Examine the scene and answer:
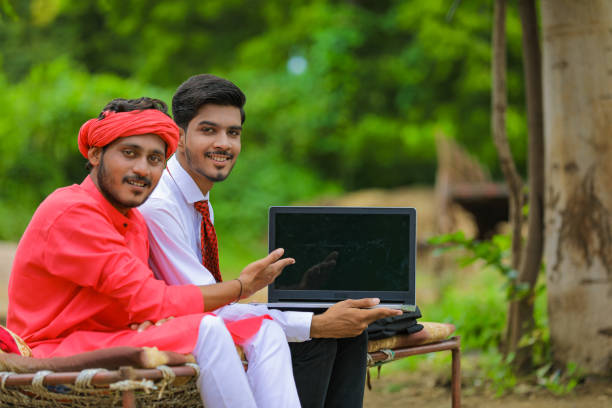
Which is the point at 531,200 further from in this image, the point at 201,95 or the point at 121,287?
the point at 121,287

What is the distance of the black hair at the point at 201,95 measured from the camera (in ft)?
9.96

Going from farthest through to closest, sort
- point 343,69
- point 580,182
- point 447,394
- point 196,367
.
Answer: point 343,69 < point 447,394 < point 580,182 < point 196,367

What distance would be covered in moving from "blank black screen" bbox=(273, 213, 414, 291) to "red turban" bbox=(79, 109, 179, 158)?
63 centimetres

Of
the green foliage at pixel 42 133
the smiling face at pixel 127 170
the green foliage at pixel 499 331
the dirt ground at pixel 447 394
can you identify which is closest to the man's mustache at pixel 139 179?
the smiling face at pixel 127 170

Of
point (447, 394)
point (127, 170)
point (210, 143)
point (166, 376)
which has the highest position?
point (210, 143)

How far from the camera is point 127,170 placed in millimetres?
2529

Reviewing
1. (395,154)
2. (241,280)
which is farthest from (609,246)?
(395,154)

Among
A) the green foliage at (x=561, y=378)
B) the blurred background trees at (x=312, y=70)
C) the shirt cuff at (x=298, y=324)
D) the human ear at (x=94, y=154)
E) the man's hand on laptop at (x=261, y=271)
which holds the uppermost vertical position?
the blurred background trees at (x=312, y=70)

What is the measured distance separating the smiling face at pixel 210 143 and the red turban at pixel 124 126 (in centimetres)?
45

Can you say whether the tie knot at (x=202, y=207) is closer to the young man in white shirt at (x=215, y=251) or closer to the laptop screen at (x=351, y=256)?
the young man in white shirt at (x=215, y=251)

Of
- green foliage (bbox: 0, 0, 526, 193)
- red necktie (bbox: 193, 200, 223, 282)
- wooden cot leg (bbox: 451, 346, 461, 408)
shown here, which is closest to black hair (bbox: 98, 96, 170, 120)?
red necktie (bbox: 193, 200, 223, 282)

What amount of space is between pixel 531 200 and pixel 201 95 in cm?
258

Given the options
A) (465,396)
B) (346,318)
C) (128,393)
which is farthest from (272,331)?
(465,396)

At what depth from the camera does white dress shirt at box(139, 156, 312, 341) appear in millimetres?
2775
